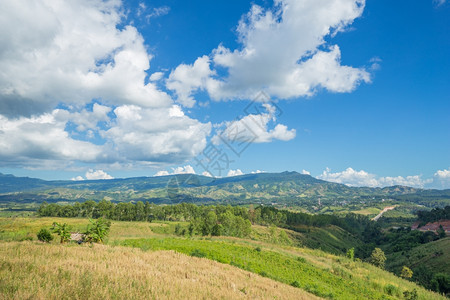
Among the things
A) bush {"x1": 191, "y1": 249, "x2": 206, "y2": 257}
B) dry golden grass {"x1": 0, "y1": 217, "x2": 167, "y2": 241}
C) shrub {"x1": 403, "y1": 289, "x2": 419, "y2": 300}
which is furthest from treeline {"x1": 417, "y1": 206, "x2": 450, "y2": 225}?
bush {"x1": 191, "y1": 249, "x2": 206, "y2": 257}

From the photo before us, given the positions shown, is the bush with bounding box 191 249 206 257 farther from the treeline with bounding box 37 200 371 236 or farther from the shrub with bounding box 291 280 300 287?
the treeline with bounding box 37 200 371 236

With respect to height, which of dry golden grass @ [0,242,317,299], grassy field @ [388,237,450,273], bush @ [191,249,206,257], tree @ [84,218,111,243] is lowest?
grassy field @ [388,237,450,273]

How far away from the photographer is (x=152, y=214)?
12138 cm

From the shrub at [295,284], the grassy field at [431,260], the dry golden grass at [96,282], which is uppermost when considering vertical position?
the dry golden grass at [96,282]

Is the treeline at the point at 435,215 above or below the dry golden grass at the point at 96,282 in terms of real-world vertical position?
below

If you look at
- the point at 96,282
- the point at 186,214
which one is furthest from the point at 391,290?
the point at 186,214

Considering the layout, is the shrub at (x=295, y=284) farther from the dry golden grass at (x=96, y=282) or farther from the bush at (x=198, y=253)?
the bush at (x=198, y=253)

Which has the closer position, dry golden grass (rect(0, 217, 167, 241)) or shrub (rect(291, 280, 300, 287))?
shrub (rect(291, 280, 300, 287))

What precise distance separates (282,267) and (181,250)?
8.79m

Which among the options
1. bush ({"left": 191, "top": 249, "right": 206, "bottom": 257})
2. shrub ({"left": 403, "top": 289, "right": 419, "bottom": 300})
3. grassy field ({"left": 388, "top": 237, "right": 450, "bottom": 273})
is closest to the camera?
bush ({"left": 191, "top": 249, "right": 206, "bottom": 257})

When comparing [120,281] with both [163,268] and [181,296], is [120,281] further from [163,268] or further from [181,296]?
[163,268]

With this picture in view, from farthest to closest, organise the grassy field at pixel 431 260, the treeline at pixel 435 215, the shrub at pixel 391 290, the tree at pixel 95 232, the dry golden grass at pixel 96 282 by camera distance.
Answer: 1. the treeline at pixel 435 215
2. the grassy field at pixel 431 260
3. the shrub at pixel 391 290
4. the tree at pixel 95 232
5. the dry golden grass at pixel 96 282

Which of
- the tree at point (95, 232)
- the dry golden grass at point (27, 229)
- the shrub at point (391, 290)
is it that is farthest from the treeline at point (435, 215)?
the tree at point (95, 232)

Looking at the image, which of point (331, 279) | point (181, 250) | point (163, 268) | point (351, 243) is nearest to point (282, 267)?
point (331, 279)
